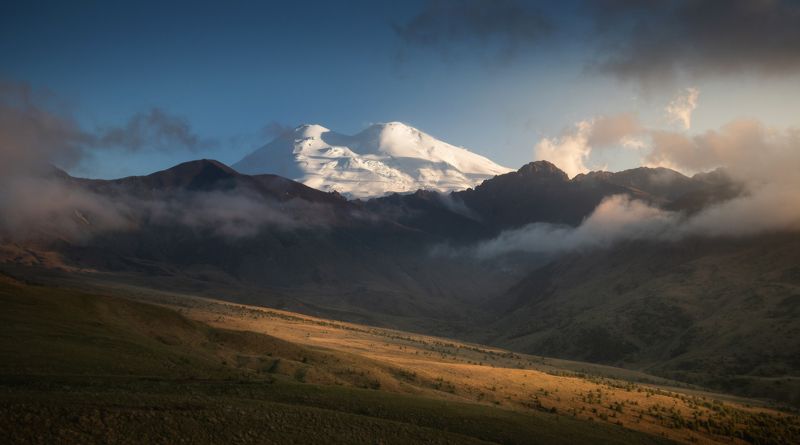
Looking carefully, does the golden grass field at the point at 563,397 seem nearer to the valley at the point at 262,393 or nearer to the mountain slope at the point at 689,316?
the valley at the point at 262,393

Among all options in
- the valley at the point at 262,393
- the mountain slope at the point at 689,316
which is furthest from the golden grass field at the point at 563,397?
the mountain slope at the point at 689,316

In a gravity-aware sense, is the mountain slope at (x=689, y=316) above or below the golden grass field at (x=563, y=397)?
above

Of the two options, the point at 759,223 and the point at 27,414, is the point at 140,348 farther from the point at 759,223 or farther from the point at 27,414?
the point at 759,223

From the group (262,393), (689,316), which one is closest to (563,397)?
(262,393)

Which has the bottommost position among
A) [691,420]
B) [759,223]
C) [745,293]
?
[691,420]

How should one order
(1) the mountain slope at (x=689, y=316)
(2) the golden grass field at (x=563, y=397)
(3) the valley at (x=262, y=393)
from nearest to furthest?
(3) the valley at (x=262, y=393), (2) the golden grass field at (x=563, y=397), (1) the mountain slope at (x=689, y=316)

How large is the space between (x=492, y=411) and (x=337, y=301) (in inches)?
6343

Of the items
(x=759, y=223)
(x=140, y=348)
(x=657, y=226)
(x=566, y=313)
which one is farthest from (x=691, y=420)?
(x=657, y=226)

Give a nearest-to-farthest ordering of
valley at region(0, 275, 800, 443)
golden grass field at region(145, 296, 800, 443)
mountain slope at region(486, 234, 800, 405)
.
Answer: valley at region(0, 275, 800, 443)
golden grass field at region(145, 296, 800, 443)
mountain slope at region(486, 234, 800, 405)

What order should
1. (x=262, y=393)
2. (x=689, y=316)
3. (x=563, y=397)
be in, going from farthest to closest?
(x=689, y=316) → (x=563, y=397) → (x=262, y=393)

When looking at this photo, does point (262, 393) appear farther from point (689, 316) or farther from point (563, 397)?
point (689, 316)

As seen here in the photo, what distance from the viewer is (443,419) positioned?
24.0 m

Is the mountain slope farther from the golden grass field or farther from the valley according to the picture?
the valley

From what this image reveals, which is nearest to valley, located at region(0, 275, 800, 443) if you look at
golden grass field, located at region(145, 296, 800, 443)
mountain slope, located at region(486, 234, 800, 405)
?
golden grass field, located at region(145, 296, 800, 443)
